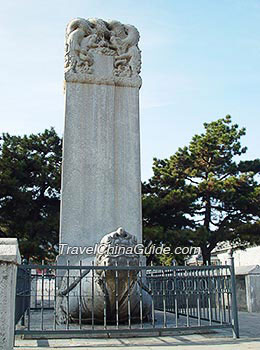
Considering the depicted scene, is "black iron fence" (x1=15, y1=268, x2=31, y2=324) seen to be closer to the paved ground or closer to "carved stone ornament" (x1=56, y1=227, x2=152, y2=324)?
the paved ground

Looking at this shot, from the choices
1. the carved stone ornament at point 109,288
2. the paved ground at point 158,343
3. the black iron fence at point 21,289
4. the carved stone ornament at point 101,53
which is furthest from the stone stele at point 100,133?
the paved ground at point 158,343

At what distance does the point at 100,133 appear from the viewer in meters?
8.91

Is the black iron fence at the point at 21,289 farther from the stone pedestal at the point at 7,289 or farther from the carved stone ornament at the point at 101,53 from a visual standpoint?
the carved stone ornament at the point at 101,53

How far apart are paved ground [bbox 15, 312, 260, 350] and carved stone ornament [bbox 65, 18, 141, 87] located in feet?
18.5

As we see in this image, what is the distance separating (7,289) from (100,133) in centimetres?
541

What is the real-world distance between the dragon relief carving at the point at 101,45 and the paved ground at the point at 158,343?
5820 mm

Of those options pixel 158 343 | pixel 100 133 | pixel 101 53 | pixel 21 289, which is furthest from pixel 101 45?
pixel 158 343

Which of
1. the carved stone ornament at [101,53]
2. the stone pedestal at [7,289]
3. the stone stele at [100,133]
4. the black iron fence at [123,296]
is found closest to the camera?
the stone pedestal at [7,289]

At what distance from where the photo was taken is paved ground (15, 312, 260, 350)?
187 inches

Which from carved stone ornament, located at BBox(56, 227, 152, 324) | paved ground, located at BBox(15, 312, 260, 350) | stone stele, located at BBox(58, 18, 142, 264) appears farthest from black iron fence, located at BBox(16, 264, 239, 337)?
stone stele, located at BBox(58, 18, 142, 264)

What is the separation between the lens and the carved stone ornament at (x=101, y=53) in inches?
360

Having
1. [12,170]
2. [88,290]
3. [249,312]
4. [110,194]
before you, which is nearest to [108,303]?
[88,290]

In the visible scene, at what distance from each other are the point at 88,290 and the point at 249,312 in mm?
5791

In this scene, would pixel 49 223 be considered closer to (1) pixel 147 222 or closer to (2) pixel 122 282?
(1) pixel 147 222
